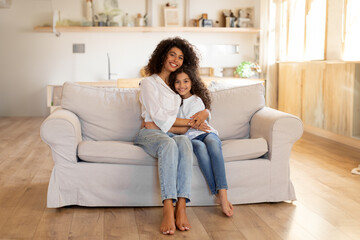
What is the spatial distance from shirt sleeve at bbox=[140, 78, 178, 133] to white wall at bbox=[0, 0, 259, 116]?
4.84 m

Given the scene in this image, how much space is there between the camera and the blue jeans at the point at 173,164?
2.61 m

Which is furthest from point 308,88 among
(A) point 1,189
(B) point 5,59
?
(B) point 5,59

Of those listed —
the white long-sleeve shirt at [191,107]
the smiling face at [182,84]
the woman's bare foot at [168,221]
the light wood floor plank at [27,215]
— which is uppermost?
the smiling face at [182,84]

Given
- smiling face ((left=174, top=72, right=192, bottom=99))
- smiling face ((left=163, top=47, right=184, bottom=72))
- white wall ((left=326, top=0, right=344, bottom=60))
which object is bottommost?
smiling face ((left=174, top=72, right=192, bottom=99))

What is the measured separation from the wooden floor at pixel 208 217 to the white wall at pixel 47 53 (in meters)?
4.10

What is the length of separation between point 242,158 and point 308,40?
11.5 ft

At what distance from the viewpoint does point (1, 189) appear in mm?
3381

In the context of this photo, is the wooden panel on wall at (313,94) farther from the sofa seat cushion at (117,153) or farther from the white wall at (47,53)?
the sofa seat cushion at (117,153)

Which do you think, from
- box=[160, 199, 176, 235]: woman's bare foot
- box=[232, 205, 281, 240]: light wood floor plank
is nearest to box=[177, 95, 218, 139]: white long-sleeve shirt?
box=[232, 205, 281, 240]: light wood floor plank

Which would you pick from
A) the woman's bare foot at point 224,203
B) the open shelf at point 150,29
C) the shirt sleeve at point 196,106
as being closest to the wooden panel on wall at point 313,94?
the open shelf at point 150,29

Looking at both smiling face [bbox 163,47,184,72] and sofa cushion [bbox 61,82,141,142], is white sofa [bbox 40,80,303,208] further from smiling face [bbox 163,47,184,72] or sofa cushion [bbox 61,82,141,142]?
smiling face [bbox 163,47,184,72]

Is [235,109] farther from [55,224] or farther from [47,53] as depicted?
[47,53]

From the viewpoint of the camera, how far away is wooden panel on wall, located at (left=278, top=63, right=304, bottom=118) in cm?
614

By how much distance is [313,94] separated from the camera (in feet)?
18.7
